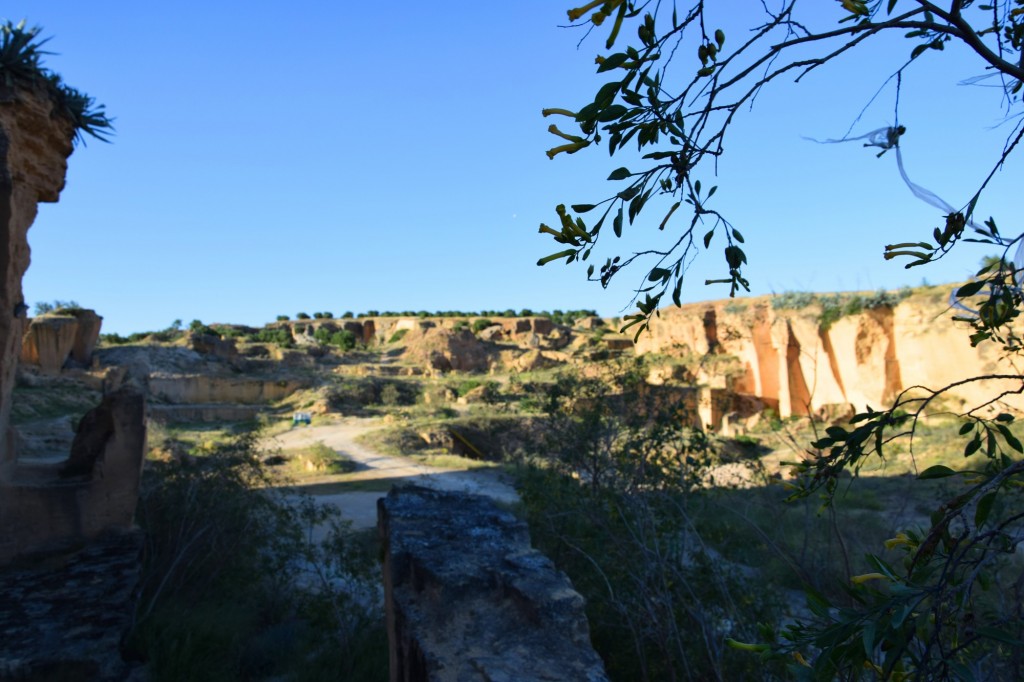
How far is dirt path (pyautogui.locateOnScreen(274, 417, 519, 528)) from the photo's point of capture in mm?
11914

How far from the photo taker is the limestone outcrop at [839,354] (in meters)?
18.6

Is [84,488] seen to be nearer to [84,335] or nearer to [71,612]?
[71,612]

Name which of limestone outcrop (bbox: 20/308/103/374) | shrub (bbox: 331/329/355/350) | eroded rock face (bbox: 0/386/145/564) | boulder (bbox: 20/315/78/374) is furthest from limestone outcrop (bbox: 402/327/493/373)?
eroded rock face (bbox: 0/386/145/564)

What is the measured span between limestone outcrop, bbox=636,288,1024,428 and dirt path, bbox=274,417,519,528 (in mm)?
5722

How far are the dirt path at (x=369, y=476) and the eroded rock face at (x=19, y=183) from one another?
5079 mm

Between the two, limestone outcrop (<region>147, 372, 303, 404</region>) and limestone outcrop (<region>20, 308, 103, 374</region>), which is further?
limestone outcrop (<region>147, 372, 303, 404</region>)

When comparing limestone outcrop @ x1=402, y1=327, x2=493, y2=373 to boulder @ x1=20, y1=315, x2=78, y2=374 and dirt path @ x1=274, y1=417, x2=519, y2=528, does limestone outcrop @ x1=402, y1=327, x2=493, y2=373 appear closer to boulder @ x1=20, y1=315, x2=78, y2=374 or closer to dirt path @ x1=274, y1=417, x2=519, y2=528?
dirt path @ x1=274, y1=417, x2=519, y2=528

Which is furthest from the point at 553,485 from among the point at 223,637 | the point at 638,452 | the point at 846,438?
the point at 846,438

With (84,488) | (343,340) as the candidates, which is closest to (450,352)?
(343,340)

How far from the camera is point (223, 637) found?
5.12 meters

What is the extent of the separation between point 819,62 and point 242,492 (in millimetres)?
6877

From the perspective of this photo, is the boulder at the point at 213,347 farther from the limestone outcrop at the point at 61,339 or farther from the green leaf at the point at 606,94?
the green leaf at the point at 606,94

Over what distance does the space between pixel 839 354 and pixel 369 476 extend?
15.9 meters

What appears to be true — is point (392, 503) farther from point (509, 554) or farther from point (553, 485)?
point (553, 485)
